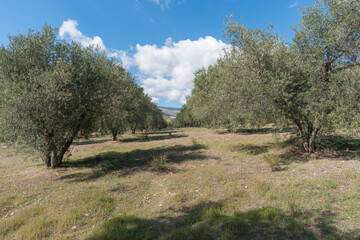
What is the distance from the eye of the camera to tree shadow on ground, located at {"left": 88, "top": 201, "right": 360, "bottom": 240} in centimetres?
473

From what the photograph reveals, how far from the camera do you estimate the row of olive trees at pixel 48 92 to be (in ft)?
36.3

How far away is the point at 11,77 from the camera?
12.0 metres

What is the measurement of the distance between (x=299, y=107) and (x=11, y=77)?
66.7 feet

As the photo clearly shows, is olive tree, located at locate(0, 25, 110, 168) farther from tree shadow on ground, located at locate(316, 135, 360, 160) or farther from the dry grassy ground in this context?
tree shadow on ground, located at locate(316, 135, 360, 160)

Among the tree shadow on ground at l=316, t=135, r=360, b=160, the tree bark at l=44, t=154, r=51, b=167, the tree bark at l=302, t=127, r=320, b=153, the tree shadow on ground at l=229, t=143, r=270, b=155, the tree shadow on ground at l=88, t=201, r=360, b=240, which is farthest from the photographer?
the tree shadow on ground at l=229, t=143, r=270, b=155

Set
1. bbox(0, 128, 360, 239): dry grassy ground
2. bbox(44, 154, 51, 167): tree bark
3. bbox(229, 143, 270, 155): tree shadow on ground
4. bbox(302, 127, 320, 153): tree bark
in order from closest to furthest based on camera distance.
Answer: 1. bbox(0, 128, 360, 239): dry grassy ground
2. bbox(302, 127, 320, 153): tree bark
3. bbox(44, 154, 51, 167): tree bark
4. bbox(229, 143, 270, 155): tree shadow on ground

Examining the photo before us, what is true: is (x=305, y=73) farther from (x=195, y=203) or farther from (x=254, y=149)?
(x=195, y=203)

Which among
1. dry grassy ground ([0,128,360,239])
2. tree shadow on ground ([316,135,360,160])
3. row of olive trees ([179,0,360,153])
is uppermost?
row of olive trees ([179,0,360,153])

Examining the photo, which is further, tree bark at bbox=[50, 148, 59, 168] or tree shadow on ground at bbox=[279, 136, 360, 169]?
tree bark at bbox=[50, 148, 59, 168]

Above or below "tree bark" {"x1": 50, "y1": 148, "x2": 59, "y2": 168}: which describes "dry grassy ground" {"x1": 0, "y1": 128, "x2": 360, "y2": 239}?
below

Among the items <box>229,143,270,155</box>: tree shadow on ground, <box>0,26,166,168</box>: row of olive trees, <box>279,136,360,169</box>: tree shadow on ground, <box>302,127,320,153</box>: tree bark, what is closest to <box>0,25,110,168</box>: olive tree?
<box>0,26,166,168</box>: row of olive trees

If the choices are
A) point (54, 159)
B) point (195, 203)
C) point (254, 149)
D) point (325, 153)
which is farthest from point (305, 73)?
point (54, 159)

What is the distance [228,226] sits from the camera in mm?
5113

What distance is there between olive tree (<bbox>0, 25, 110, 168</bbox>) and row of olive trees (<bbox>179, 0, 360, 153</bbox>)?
12.2 meters
